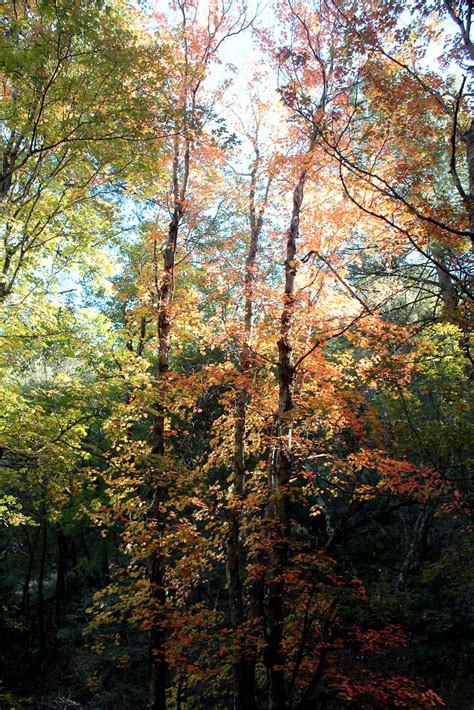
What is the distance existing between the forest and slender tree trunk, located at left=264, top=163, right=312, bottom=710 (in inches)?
1.6

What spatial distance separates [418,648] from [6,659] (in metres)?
14.4

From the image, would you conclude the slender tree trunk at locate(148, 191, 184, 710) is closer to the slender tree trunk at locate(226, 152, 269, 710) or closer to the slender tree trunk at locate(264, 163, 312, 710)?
the slender tree trunk at locate(226, 152, 269, 710)

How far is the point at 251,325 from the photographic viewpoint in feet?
31.4

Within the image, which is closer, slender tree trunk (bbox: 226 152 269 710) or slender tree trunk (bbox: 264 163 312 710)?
slender tree trunk (bbox: 264 163 312 710)

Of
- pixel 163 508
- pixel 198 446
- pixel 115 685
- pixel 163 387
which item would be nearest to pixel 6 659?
pixel 115 685

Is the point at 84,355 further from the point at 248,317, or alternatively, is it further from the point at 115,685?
the point at 115,685

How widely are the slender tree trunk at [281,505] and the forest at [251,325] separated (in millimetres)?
40

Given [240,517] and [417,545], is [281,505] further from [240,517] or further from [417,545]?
[417,545]

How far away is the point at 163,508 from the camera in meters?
7.84

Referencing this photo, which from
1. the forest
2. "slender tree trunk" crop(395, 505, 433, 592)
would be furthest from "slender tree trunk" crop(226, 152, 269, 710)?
"slender tree trunk" crop(395, 505, 433, 592)

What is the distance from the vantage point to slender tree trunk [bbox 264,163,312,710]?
6.51 meters

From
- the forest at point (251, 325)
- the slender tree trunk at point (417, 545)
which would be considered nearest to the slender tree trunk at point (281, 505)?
the forest at point (251, 325)

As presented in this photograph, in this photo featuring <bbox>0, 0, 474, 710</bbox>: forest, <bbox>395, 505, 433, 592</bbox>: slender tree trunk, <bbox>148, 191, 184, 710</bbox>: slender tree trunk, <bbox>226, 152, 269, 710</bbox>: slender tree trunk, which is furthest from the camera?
<bbox>395, 505, 433, 592</bbox>: slender tree trunk

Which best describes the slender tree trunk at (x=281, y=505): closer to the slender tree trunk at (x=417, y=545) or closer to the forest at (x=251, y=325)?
the forest at (x=251, y=325)
